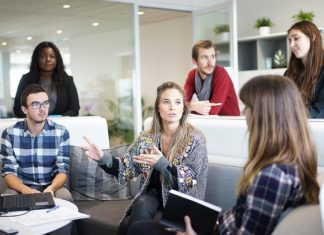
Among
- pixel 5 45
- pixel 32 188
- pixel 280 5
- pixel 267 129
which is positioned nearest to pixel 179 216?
pixel 267 129

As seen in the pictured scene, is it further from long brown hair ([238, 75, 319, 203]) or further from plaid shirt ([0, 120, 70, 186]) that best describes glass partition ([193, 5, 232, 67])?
long brown hair ([238, 75, 319, 203])

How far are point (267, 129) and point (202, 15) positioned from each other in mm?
5114

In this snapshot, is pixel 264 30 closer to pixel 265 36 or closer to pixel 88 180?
pixel 265 36

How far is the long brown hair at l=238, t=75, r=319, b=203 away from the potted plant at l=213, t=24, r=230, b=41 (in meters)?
4.75

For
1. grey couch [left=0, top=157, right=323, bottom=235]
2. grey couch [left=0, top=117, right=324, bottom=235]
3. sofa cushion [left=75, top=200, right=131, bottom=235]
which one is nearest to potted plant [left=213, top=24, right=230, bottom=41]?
grey couch [left=0, top=117, right=324, bottom=235]

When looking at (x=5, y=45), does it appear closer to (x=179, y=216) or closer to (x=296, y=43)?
(x=296, y=43)

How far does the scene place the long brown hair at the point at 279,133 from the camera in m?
1.44

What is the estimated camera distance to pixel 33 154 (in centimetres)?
291

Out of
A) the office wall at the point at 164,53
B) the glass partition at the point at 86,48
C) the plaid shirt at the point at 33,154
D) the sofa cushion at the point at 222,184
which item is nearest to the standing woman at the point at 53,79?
the plaid shirt at the point at 33,154

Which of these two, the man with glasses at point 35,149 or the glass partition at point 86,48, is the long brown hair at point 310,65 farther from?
the glass partition at point 86,48

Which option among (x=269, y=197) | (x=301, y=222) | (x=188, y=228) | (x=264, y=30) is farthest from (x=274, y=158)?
(x=264, y=30)

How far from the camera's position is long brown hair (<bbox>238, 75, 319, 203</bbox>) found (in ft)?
4.73

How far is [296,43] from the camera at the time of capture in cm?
269

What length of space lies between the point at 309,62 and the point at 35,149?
69.7 inches
